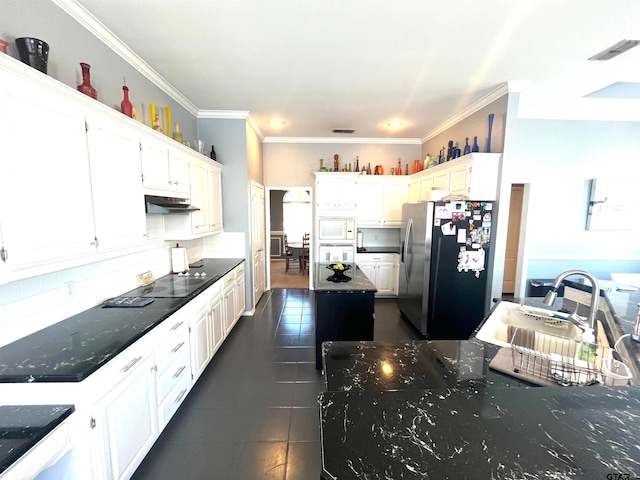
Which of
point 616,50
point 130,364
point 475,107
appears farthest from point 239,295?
point 616,50

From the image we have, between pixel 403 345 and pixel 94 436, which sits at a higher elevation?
pixel 403 345

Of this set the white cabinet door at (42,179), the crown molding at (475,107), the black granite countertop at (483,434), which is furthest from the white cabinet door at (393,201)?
the white cabinet door at (42,179)

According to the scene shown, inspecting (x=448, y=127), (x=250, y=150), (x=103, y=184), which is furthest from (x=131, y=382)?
(x=448, y=127)

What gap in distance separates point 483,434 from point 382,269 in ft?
14.2

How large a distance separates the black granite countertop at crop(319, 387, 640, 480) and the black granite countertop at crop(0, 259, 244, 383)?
Answer: 1.21 meters

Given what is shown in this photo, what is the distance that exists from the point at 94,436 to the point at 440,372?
5.32 ft

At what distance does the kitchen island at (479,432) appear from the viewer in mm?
628

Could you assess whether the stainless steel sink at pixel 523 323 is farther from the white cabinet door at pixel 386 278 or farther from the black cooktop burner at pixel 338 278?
the white cabinet door at pixel 386 278

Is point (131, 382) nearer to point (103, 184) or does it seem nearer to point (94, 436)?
point (94, 436)

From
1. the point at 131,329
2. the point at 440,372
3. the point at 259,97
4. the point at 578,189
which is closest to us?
the point at 440,372

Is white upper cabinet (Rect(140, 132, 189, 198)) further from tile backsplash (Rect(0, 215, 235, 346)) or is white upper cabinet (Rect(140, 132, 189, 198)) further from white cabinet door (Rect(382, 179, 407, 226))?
white cabinet door (Rect(382, 179, 407, 226))

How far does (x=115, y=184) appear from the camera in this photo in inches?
70.9

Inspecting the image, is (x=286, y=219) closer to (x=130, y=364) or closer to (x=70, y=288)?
(x=70, y=288)

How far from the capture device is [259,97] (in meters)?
3.27
